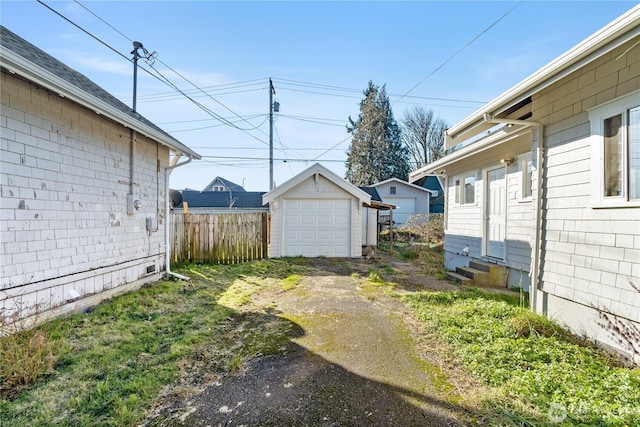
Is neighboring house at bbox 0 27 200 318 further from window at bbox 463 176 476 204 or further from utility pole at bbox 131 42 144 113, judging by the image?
window at bbox 463 176 476 204

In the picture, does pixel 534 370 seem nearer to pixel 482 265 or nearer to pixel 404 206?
pixel 482 265

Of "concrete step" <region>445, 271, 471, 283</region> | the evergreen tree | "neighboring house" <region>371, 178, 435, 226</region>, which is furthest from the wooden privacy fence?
the evergreen tree

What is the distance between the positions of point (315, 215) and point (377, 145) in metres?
24.9

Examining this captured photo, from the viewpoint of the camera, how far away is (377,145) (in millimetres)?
33531

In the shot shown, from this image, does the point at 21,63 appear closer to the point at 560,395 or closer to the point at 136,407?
the point at 136,407

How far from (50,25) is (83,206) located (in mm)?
4912

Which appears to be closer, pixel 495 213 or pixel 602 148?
pixel 602 148

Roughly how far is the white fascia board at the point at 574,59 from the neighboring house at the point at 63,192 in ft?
19.1

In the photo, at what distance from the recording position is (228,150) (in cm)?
2347

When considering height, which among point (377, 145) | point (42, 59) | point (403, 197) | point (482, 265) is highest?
point (377, 145)

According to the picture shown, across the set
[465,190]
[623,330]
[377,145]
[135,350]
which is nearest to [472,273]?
[465,190]

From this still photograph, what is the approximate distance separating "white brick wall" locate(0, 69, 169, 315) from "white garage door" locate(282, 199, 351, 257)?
5267mm

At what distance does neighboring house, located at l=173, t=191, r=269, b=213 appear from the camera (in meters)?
22.0

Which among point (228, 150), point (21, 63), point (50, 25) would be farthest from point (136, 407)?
point (228, 150)
